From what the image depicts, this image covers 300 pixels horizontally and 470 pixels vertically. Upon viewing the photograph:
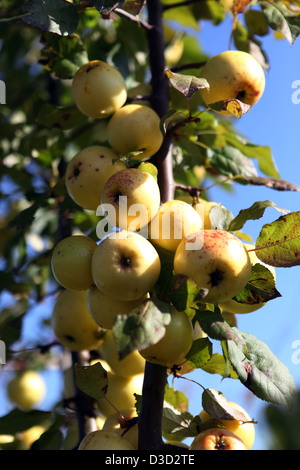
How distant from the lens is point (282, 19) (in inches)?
63.0

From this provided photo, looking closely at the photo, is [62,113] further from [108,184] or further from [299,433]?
[299,433]

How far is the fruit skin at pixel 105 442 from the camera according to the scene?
1074 mm

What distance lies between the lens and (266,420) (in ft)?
2.30

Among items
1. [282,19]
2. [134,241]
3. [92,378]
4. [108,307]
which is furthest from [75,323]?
[282,19]

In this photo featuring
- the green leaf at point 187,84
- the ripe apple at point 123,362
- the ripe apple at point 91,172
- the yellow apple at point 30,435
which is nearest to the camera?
the green leaf at point 187,84

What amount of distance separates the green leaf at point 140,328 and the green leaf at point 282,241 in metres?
0.32

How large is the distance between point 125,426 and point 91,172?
613mm

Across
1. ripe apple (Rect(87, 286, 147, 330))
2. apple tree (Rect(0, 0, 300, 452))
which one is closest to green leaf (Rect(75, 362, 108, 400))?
apple tree (Rect(0, 0, 300, 452))

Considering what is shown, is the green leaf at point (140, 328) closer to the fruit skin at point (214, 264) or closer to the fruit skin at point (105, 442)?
the fruit skin at point (214, 264)

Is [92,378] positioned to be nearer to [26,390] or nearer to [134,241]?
[134,241]

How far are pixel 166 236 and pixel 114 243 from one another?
135 mm

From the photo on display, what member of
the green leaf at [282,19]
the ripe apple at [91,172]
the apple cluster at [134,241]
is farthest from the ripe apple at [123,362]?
the green leaf at [282,19]

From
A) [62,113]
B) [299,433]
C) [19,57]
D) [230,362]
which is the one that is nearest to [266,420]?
[299,433]
